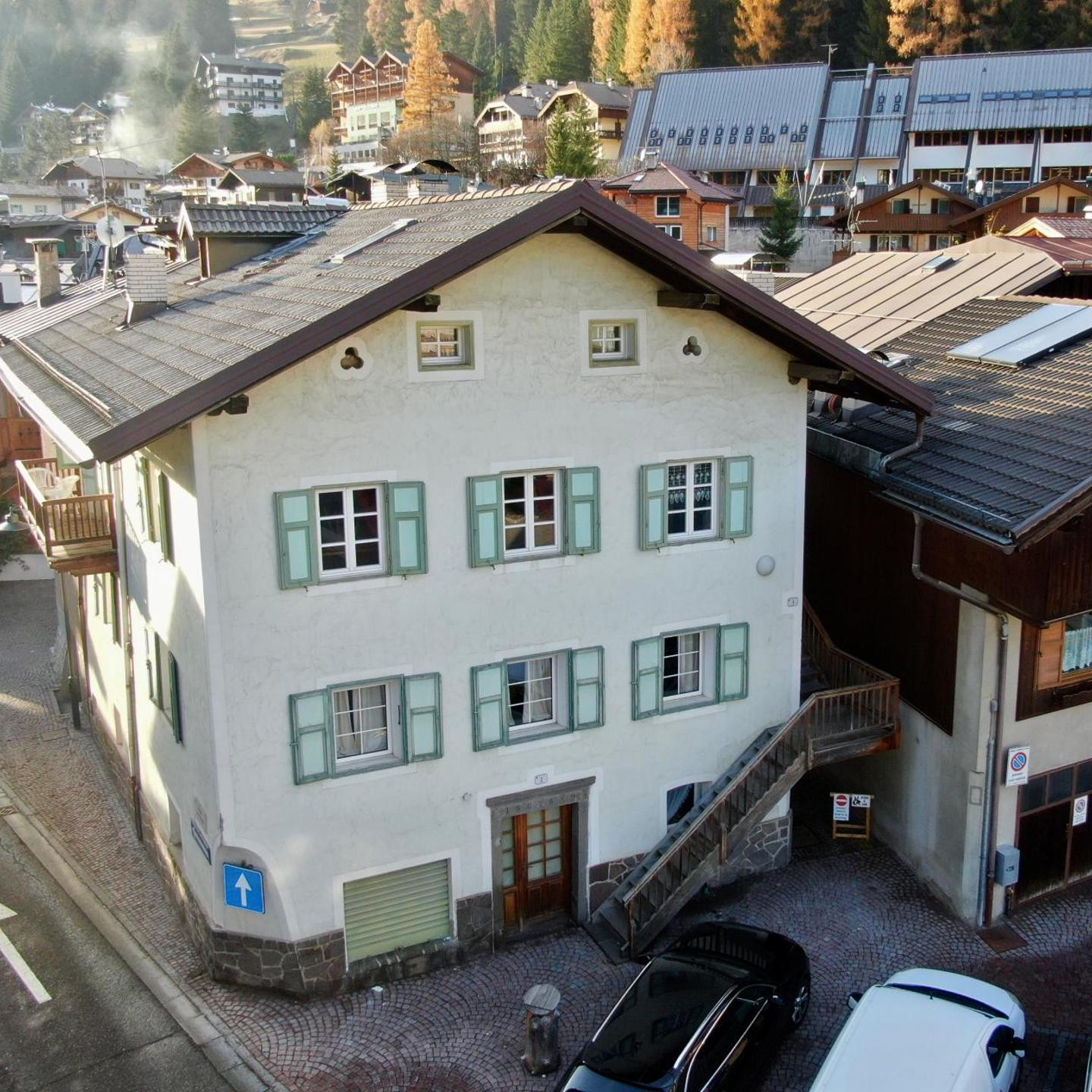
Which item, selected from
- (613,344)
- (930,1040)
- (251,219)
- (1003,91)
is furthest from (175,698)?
(1003,91)

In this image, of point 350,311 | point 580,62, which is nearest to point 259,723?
point 350,311

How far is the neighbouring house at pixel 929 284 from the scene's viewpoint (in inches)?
1005

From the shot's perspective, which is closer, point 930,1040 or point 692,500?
point 930,1040

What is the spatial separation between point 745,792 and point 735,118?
8226cm

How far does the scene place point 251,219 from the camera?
75.8 feet

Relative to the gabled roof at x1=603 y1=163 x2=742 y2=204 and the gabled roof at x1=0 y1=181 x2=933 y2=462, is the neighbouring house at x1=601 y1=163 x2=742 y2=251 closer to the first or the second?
the gabled roof at x1=603 y1=163 x2=742 y2=204

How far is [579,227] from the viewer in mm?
16125

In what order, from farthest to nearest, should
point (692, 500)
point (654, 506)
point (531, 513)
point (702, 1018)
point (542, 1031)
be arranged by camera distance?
point (692, 500) < point (654, 506) < point (531, 513) < point (542, 1031) < point (702, 1018)

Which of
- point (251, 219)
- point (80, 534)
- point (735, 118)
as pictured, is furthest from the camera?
point (735, 118)

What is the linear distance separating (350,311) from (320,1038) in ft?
30.8

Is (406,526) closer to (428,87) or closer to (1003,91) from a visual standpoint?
(1003,91)

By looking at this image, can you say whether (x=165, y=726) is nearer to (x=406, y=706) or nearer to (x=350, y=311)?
(x=406, y=706)

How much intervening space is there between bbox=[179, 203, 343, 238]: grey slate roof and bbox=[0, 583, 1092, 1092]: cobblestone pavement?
1054cm

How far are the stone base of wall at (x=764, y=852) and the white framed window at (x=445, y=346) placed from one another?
29.3 feet
